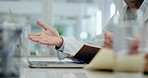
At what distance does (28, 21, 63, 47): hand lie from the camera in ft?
4.96

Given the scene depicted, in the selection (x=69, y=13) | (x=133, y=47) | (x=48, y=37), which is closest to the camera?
(x=133, y=47)

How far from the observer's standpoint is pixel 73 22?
4984 millimetres

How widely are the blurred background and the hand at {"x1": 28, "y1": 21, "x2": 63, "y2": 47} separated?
71.6 inches

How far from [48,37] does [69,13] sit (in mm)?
3398

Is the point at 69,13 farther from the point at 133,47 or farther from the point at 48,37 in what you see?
the point at 133,47

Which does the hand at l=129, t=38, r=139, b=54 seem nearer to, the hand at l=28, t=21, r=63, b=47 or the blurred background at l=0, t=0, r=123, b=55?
the hand at l=28, t=21, r=63, b=47

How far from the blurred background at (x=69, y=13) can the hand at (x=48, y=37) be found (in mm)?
1818

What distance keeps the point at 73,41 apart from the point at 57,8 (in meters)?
2.94

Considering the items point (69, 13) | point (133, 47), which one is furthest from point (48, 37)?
point (69, 13)

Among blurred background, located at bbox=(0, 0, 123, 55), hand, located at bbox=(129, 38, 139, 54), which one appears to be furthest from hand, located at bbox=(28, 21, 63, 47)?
blurred background, located at bbox=(0, 0, 123, 55)

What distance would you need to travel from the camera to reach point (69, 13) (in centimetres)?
491

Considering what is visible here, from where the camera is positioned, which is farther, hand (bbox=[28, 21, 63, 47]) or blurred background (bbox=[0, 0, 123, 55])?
blurred background (bbox=[0, 0, 123, 55])

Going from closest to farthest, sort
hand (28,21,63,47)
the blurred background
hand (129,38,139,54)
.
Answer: hand (129,38,139,54), hand (28,21,63,47), the blurred background

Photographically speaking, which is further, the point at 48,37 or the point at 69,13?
the point at 69,13
